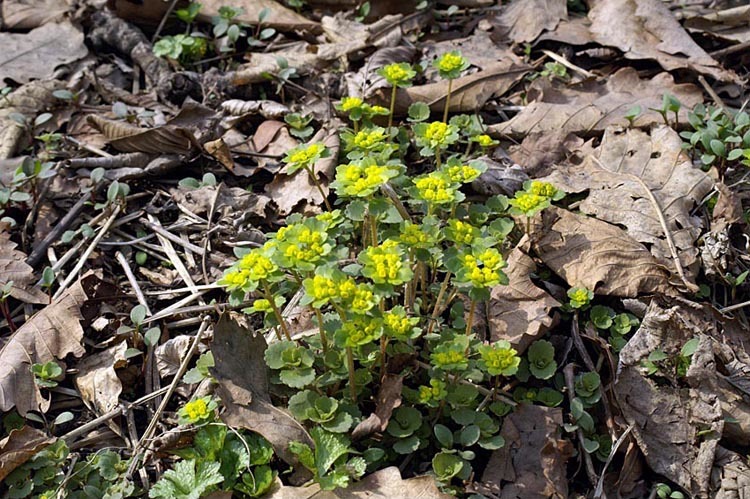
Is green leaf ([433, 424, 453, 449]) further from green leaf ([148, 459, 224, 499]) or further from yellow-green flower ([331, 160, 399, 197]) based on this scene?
yellow-green flower ([331, 160, 399, 197])

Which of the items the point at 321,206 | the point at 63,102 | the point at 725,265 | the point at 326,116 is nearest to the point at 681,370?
the point at 725,265

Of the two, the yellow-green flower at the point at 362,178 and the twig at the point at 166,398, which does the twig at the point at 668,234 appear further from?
the twig at the point at 166,398

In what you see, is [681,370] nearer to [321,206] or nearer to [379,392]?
[379,392]

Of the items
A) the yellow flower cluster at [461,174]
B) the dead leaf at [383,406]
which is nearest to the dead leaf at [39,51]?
the yellow flower cluster at [461,174]

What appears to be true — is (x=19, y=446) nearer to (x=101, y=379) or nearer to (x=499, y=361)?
(x=101, y=379)

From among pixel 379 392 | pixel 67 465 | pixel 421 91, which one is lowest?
pixel 67 465

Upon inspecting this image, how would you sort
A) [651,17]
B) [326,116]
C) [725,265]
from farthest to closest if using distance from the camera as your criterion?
1. [651,17]
2. [326,116]
3. [725,265]
